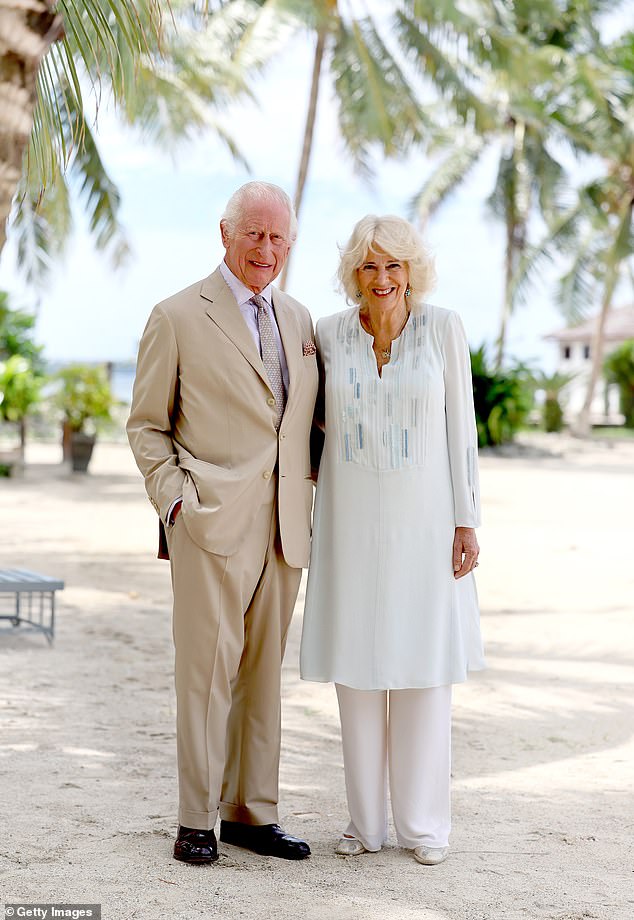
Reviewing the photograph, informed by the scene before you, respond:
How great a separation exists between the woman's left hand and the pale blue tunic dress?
24mm

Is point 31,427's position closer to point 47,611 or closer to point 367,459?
point 47,611

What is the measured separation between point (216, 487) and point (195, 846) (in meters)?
1.08

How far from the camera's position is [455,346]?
363cm

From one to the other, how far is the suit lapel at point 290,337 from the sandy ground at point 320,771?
57.0 inches

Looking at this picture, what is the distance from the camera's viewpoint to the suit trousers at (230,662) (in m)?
3.50

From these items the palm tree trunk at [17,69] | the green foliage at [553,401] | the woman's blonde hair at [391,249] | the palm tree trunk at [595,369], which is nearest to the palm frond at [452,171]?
the palm tree trunk at [595,369]

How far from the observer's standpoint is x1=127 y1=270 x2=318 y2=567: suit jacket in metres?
3.45

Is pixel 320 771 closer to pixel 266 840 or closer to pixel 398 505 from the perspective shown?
pixel 266 840

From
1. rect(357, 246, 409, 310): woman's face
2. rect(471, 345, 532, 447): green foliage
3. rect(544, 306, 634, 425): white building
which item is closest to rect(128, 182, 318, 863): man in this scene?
rect(357, 246, 409, 310): woman's face

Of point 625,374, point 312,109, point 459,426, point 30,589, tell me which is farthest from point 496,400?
point 459,426

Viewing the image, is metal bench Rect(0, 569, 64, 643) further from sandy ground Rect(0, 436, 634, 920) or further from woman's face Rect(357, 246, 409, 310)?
woman's face Rect(357, 246, 409, 310)

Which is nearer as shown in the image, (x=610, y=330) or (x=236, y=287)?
(x=236, y=287)

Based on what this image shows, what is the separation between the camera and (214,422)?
351cm

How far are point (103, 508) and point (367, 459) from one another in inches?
387
